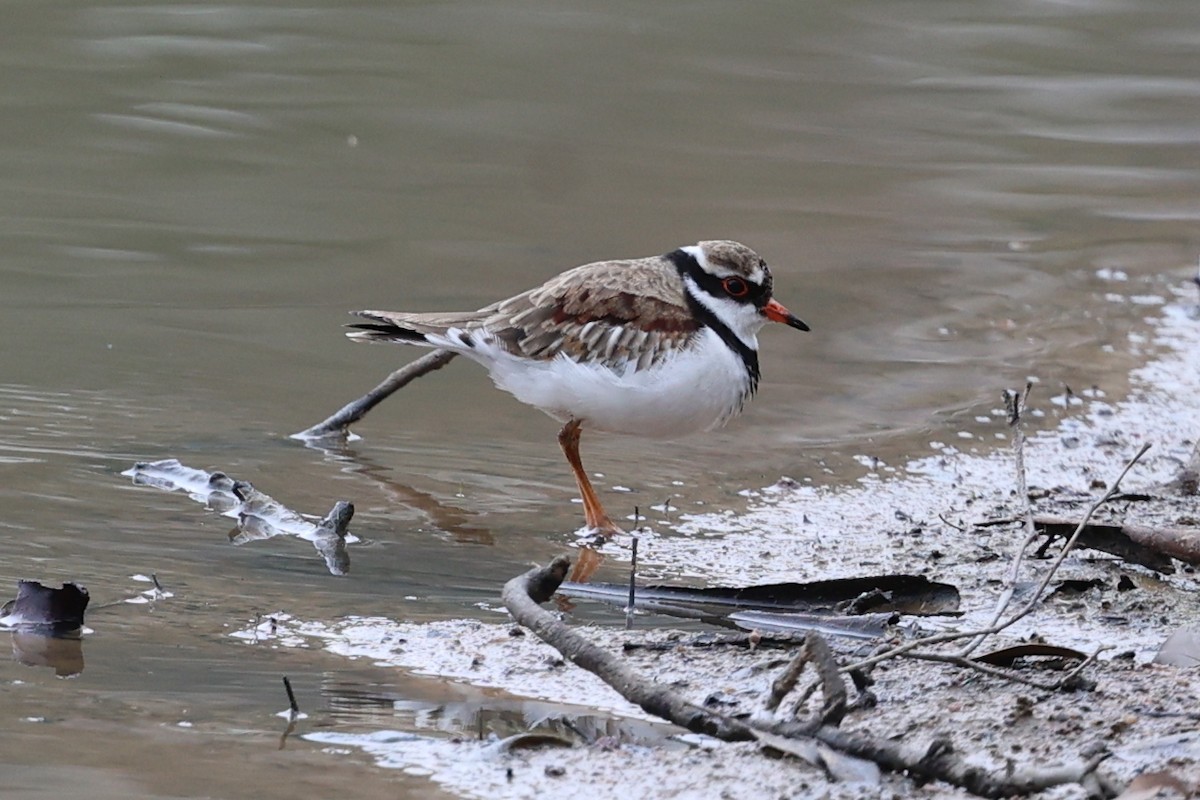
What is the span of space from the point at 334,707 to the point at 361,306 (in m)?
4.50

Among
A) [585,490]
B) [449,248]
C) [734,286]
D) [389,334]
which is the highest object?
[734,286]

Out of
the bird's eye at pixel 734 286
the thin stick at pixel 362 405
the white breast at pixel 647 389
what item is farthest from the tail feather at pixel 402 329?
the bird's eye at pixel 734 286

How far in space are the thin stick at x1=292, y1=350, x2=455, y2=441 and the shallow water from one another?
0.10 metres

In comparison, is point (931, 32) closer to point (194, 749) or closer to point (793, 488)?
point (793, 488)

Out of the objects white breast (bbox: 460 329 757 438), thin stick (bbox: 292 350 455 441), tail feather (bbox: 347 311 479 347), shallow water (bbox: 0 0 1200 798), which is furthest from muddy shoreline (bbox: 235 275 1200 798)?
thin stick (bbox: 292 350 455 441)

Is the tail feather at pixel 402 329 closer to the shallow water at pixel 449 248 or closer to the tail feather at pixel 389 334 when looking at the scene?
the tail feather at pixel 389 334

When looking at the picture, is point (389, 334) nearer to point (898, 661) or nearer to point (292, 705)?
point (292, 705)

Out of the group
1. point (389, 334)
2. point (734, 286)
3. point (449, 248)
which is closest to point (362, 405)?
point (389, 334)

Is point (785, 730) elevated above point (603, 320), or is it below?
below

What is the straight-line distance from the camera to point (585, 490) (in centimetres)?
557

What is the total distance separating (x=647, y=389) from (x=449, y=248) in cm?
342

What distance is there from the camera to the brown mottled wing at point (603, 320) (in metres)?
5.60

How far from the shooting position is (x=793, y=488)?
5906 millimetres

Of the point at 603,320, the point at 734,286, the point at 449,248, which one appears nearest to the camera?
the point at 603,320
